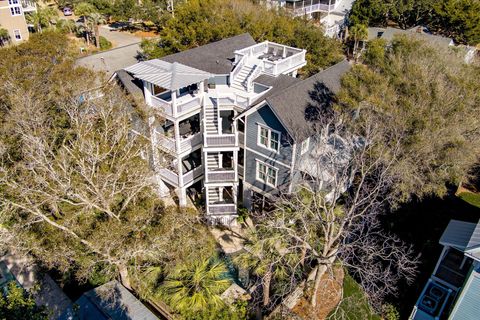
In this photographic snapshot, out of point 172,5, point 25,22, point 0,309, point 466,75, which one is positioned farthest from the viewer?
point 172,5

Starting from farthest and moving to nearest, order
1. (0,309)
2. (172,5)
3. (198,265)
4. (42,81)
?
(172,5) < (42,81) < (198,265) < (0,309)

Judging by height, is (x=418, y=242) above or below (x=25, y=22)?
below

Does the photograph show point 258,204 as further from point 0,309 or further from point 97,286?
point 0,309

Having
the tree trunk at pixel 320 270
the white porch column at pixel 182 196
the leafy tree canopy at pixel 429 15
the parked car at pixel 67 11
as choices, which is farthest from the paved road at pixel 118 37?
the tree trunk at pixel 320 270

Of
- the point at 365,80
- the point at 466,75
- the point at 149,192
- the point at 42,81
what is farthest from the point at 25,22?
the point at 466,75

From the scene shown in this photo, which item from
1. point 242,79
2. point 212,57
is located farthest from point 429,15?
point 242,79

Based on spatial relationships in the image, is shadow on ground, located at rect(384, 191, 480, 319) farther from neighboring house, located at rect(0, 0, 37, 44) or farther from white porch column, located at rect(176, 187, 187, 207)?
neighboring house, located at rect(0, 0, 37, 44)

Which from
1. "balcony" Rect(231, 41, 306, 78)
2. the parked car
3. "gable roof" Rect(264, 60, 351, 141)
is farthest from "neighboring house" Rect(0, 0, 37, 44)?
"gable roof" Rect(264, 60, 351, 141)

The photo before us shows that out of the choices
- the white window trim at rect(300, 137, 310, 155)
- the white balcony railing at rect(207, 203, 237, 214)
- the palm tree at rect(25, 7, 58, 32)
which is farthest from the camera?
the palm tree at rect(25, 7, 58, 32)
